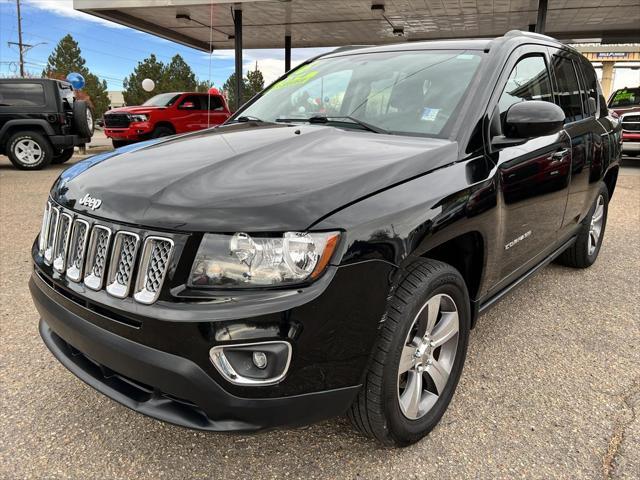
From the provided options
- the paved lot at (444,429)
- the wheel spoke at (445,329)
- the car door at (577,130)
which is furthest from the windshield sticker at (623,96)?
the wheel spoke at (445,329)

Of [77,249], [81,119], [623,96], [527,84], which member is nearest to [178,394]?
[77,249]

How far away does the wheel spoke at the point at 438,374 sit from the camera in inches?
90.9

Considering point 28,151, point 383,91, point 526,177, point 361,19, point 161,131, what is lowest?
point 28,151

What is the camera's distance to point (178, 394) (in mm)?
1746

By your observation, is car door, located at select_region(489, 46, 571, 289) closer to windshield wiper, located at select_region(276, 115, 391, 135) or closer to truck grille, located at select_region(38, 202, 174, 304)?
Result: windshield wiper, located at select_region(276, 115, 391, 135)

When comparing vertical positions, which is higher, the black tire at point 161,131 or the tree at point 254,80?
the tree at point 254,80

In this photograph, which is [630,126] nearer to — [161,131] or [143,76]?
[161,131]

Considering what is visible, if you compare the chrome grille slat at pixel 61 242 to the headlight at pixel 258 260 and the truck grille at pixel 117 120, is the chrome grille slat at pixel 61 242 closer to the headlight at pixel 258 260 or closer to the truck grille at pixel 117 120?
the headlight at pixel 258 260

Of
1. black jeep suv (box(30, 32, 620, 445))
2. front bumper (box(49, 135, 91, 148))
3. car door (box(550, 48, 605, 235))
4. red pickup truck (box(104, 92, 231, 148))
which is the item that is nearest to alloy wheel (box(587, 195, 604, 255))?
car door (box(550, 48, 605, 235))

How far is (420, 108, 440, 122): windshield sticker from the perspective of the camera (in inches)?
104

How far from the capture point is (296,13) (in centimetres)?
1586

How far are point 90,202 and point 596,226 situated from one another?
171 inches

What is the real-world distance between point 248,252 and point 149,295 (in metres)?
0.37

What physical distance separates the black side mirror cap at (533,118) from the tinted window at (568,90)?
110 centimetres
